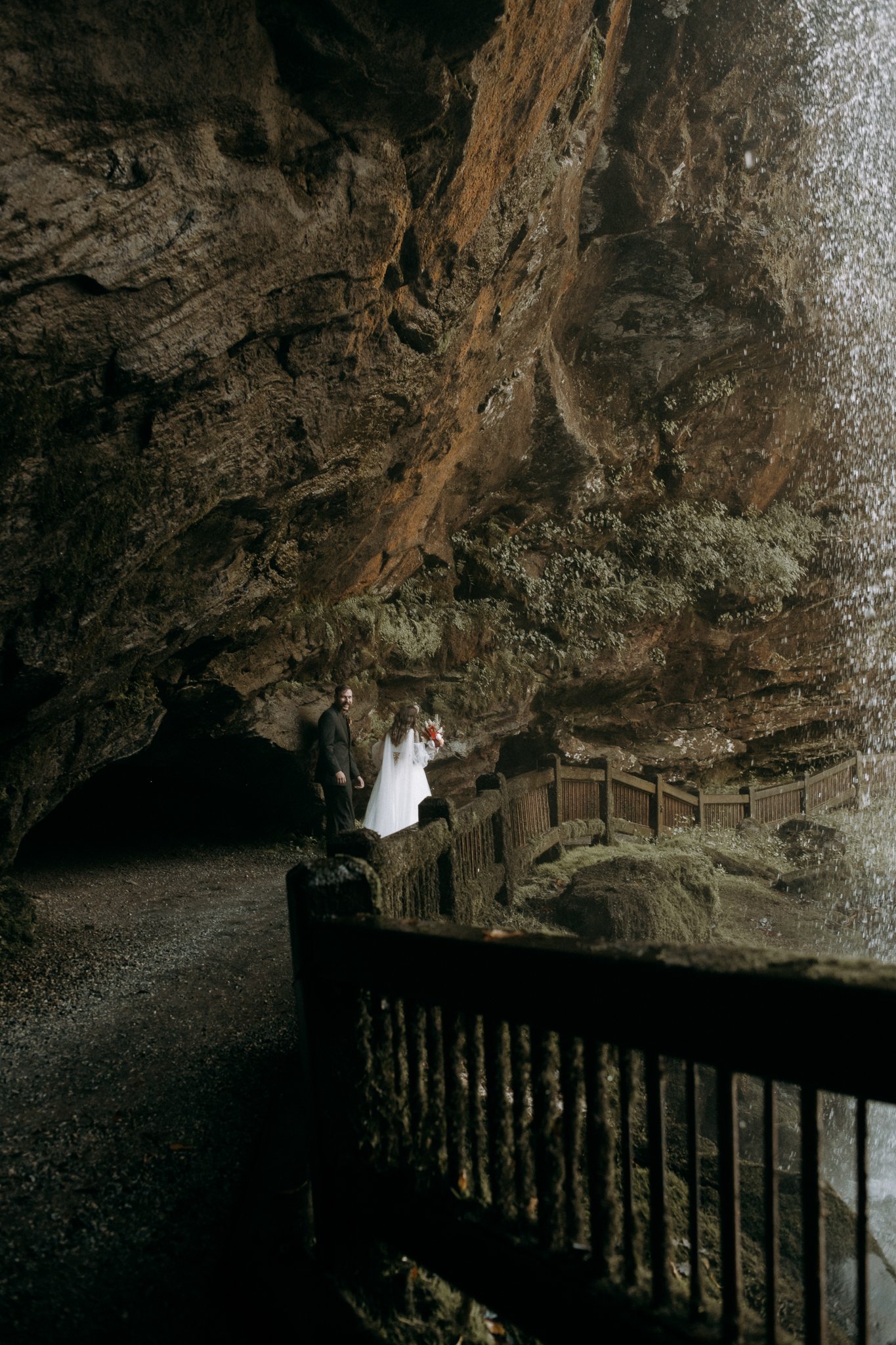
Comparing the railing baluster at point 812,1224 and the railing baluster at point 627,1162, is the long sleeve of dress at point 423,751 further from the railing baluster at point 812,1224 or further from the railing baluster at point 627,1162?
the railing baluster at point 812,1224

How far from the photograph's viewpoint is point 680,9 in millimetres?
9992

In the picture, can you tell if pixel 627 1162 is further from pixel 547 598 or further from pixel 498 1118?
pixel 547 598

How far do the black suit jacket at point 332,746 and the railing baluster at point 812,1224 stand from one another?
7604 mm

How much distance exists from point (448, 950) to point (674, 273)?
12.4 m

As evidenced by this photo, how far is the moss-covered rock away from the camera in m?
8.30

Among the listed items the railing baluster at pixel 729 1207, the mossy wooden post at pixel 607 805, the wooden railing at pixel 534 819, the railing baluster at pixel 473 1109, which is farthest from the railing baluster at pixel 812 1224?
the mossy wooden post at pixel 607 805

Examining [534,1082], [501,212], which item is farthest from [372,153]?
[534,1082]

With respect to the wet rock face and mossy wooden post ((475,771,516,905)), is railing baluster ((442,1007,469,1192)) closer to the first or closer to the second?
the wet rock face

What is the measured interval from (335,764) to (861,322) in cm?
1247

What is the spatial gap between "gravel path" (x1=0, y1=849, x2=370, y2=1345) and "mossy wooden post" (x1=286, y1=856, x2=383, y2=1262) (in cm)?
35

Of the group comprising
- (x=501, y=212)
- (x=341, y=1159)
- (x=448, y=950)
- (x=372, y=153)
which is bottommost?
(x=341, y=1159)

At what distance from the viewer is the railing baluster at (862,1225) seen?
1.75 metres

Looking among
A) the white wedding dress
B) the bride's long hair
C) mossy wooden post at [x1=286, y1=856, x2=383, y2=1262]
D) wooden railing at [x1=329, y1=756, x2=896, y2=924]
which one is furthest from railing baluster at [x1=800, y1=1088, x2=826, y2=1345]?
the bride's long hair

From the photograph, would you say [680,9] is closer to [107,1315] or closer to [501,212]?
[501,212]
